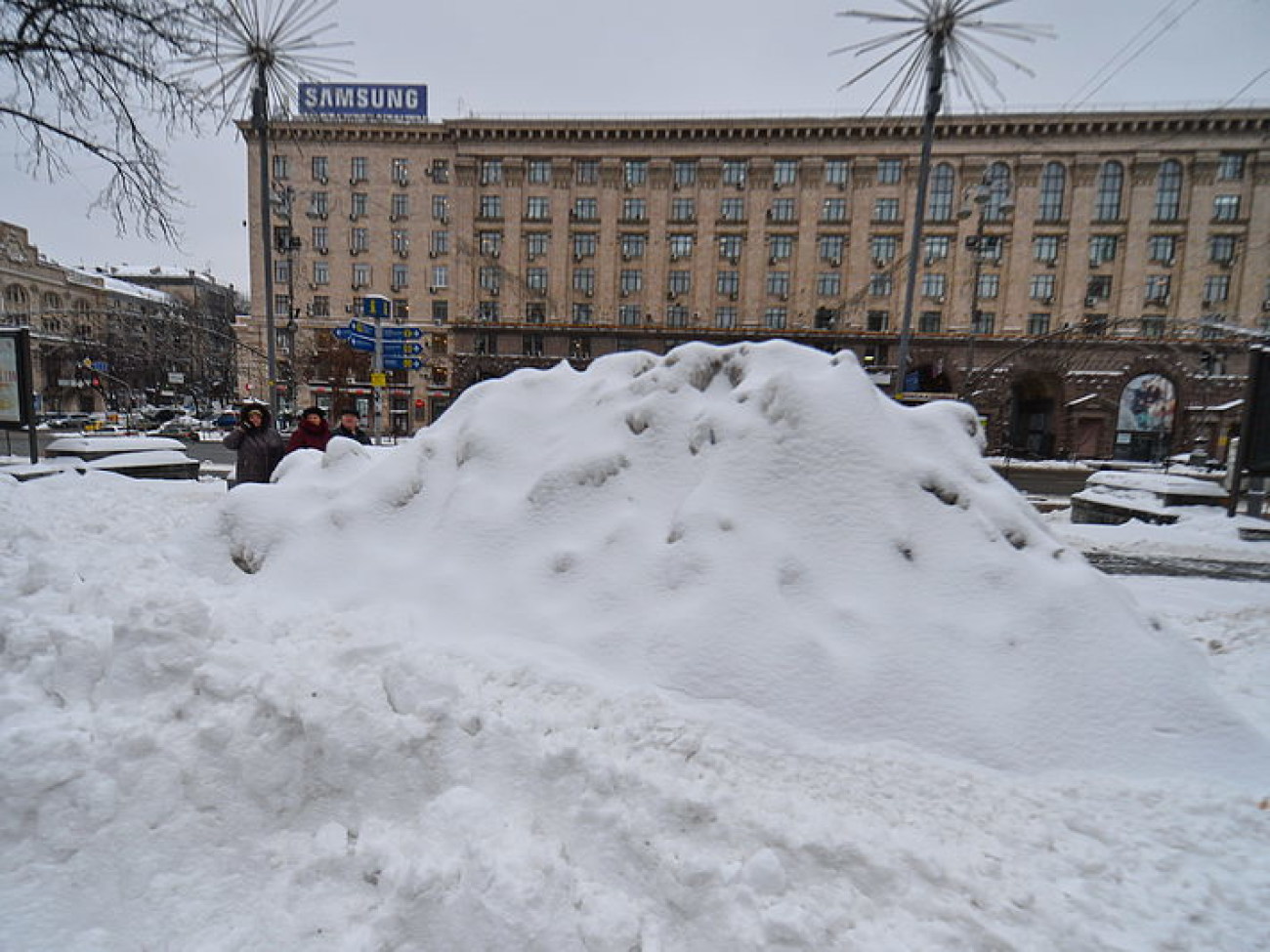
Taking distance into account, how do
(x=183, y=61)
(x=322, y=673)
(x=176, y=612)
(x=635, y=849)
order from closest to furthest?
1. (x=635, y=849)
2. (x=322, y=673)
3. (x=176, y=612)
4. (x=183, y=61)

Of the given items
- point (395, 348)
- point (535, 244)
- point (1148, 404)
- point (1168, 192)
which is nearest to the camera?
point (395, 348)

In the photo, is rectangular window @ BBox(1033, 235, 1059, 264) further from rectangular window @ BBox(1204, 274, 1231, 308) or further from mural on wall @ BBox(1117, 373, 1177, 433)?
mural on wall @ BBox(1117, 373, 1177, 433)

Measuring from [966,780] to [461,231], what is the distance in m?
48.3

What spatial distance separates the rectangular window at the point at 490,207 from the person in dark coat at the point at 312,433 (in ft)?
135

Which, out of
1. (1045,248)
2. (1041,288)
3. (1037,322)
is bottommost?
(1037,322)

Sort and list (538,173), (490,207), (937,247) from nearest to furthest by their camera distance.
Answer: (937,247), (538,173), (490,207)

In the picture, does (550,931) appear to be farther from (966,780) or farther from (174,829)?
(966,780)

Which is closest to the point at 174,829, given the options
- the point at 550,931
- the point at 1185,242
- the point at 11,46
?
the point at 550,931

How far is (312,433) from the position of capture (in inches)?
306

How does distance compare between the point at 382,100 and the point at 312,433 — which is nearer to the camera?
the point at 312,433

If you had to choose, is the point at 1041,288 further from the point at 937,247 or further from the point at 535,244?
the point at 535,244

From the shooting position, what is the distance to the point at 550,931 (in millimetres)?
1814

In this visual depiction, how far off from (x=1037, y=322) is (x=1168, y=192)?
39.7 ft

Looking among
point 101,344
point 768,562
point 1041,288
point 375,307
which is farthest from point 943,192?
point 101,344
